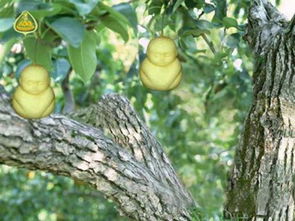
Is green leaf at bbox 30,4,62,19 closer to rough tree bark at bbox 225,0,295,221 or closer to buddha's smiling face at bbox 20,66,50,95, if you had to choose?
buddha's smiling face at bbox 20,66,50,95

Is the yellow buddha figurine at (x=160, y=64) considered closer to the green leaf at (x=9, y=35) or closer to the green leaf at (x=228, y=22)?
the green leaf at (x=228, y=22)

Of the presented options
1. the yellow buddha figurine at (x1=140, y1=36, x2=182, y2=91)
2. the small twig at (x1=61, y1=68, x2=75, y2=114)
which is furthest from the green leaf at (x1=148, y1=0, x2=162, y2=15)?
the small twig at (x1=61, y1=68, x2=75, y2=114)

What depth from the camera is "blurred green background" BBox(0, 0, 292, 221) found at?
178 cm

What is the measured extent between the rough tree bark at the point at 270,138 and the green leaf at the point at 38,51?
685 mm

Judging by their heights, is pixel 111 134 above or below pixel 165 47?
A: below

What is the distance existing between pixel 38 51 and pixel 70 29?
0.70 ft

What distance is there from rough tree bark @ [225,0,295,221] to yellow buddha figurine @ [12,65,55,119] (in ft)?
2.13

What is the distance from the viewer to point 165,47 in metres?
1.30

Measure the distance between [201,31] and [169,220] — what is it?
54 centimetres

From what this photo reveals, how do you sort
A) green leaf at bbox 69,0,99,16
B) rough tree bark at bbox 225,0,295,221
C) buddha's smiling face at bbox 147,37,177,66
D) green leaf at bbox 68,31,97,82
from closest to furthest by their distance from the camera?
green leaf at bbox 69,0,99,16
green leaf at bbox 68,31,97,82
buddha's smiling face at bbox 147,37,177,66
rough tree bark at bbox 225,0,295,221

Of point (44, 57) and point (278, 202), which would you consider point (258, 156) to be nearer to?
point (278, 202)

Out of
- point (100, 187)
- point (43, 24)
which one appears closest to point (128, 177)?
point (100, 187)

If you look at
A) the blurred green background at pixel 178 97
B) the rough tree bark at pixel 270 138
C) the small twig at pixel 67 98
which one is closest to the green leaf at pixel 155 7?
the blurred green background at pixel 178 97

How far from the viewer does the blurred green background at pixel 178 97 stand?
1.78 meters
